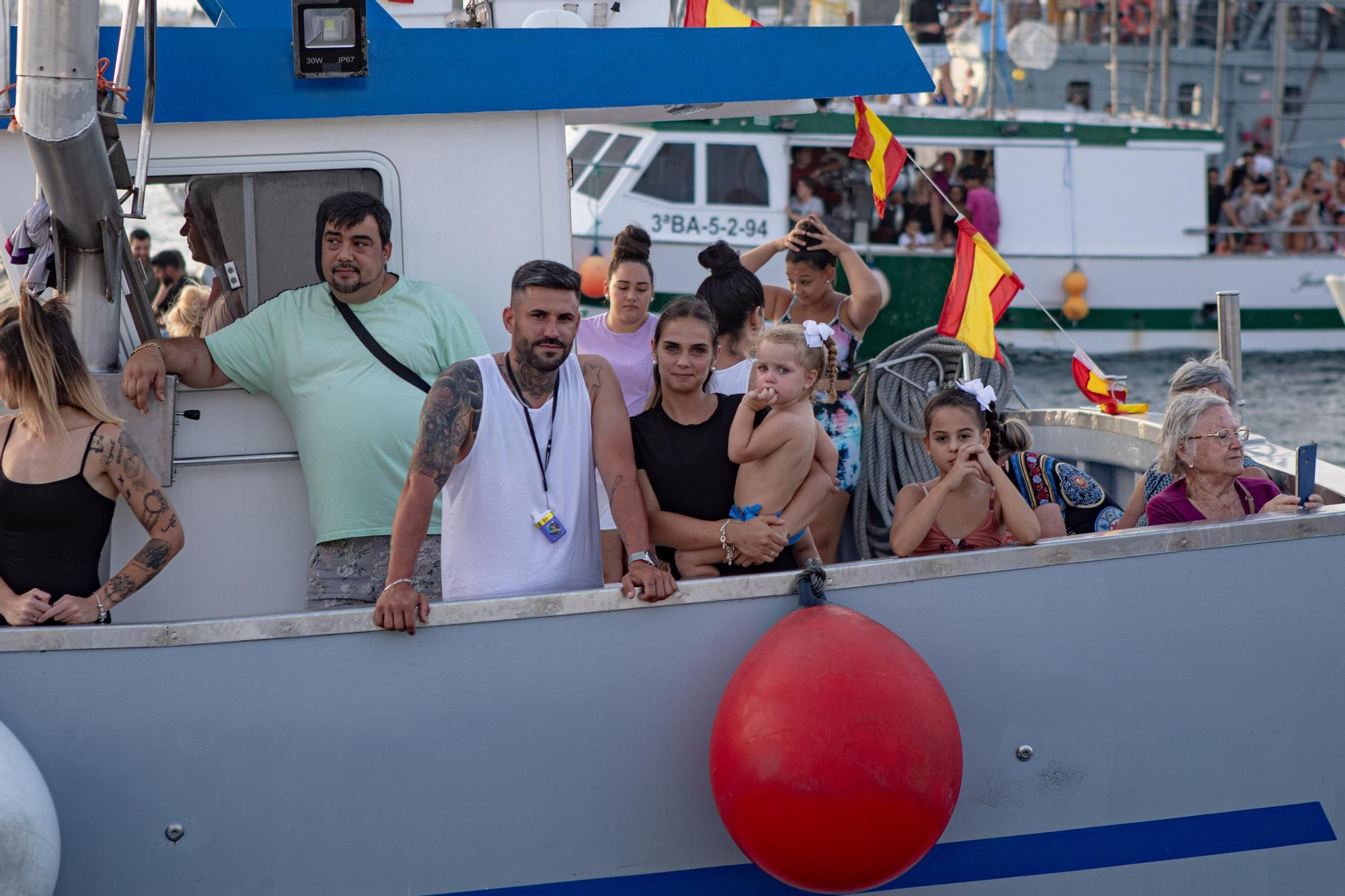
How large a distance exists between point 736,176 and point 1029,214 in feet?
16.3

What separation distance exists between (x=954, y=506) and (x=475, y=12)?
2.68m

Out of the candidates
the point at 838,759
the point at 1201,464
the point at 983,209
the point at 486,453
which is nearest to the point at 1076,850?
the point at 838,759

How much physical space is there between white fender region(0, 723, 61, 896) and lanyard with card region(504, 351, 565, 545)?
57.1 inches

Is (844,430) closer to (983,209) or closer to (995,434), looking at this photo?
(995,434)

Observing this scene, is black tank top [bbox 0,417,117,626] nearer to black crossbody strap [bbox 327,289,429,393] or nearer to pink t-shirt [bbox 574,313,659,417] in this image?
black crossbody strap [bbox 327,289,429,393]

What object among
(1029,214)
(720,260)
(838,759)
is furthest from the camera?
(1029,214)

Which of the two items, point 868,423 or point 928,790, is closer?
point 928,790

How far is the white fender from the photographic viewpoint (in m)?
3.19

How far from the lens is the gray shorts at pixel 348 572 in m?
4.21

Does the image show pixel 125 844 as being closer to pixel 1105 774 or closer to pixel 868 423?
pixel 1105 774

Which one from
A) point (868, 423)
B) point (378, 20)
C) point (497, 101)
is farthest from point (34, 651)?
point (868, 423)

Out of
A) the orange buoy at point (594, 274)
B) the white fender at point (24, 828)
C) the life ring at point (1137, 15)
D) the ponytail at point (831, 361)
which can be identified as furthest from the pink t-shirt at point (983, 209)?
the white fender at point (24, 828)

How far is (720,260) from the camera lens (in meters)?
5.28

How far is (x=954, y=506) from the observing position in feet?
14.0
